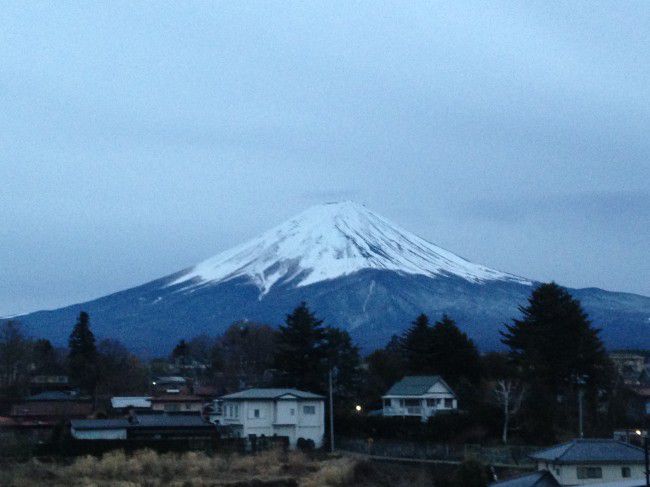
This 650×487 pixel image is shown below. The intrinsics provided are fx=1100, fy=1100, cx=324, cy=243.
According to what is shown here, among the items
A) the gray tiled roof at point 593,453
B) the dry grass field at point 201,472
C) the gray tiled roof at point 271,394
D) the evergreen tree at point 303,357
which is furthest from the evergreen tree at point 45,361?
the gray tiled roof at point 593,453

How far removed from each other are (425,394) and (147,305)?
99.1 m

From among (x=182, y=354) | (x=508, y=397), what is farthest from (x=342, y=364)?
(x=182, y=354)

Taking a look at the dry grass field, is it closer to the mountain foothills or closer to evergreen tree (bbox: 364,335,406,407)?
evergreen tree (bbox: 364,335,406,407)

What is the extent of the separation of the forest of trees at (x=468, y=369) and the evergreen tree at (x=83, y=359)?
5 centimetres

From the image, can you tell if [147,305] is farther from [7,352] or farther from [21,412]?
[21,412]

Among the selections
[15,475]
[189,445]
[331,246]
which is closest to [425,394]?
[189,445]

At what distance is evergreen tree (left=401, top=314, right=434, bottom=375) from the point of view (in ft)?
142

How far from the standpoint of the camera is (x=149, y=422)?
124 feet

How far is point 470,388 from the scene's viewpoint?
41.1m

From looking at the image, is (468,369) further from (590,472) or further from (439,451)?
(590,472)

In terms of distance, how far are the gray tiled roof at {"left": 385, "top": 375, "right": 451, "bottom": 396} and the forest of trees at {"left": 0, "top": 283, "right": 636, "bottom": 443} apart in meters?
1.43

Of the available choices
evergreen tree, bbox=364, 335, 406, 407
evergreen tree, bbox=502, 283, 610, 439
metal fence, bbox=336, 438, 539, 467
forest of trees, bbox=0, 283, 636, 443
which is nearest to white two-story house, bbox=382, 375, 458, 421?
forest of trees, bbox=0, 283, 636, 443

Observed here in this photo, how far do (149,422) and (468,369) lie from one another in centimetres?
1291

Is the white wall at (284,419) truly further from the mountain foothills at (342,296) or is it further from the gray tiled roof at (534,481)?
the mountain foothills at (342,296)
